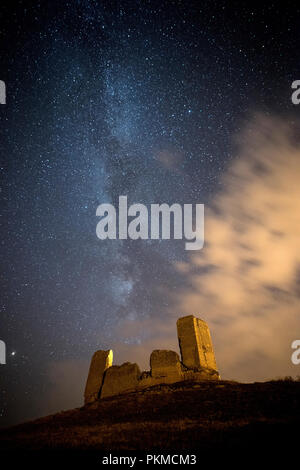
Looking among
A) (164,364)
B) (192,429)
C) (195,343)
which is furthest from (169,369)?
(192,429)

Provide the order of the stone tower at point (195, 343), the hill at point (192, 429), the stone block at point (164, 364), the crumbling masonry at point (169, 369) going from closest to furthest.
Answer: the hill at point (192, 429)
the crumbling masonry at point (169, 369)
the stone block at point (164, 364)
the stone tower at point (195, 343)

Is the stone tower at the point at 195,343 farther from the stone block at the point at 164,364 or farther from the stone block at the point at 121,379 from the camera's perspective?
the stone block at the point at 121,379

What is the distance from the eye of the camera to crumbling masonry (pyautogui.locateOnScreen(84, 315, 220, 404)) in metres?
23.3

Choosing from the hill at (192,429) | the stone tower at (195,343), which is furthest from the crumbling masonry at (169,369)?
the hill at (192,429)

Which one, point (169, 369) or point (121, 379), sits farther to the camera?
point (121, 379)

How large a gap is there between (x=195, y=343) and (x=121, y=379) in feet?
23.4

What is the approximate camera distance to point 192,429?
31.3ft

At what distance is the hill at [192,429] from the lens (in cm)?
722

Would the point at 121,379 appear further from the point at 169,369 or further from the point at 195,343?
the point at 195,343

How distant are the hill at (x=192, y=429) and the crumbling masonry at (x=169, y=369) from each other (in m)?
6.68

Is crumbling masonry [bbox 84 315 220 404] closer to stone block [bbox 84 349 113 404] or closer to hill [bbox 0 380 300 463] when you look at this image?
stone block [bbox 84 349 113 404]
